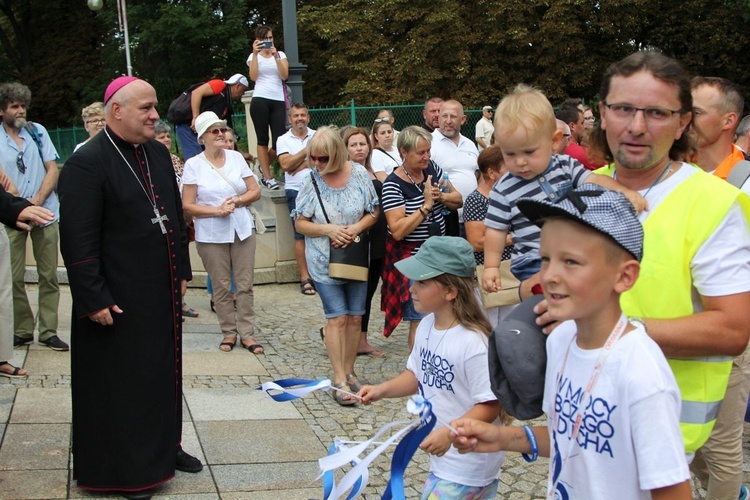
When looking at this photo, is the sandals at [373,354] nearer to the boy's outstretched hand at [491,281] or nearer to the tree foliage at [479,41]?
the boy's outstretched hand at [491,281]

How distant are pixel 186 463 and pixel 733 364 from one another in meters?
3.08

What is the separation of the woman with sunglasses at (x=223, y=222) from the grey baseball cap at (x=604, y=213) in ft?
18.6

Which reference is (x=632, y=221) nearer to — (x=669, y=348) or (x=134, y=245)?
(x=669, y=348)

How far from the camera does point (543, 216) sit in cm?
231

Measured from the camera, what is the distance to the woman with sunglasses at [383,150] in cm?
902

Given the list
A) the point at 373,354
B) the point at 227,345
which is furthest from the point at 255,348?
the point at 373,354

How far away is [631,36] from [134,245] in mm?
25806

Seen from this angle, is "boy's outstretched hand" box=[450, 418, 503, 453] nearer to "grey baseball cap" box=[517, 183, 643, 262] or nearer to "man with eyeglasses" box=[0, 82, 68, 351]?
"grey baseball cap" box=[517, 183, 643, 262]

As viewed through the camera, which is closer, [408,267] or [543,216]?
[543,216]

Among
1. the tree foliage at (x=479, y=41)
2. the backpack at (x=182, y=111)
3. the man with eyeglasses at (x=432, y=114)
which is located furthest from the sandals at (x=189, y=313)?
the tree foliage at (x=479, y=41)

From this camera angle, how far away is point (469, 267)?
373 cm

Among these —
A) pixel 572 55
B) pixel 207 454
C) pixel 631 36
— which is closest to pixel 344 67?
pixel 572 55

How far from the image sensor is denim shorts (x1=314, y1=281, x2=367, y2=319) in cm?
664

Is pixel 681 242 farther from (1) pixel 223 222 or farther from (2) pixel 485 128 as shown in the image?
(2) pixel 485 128
